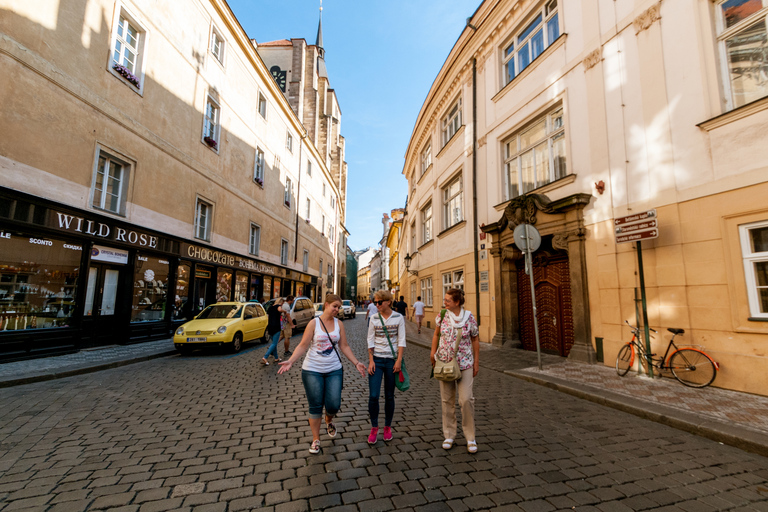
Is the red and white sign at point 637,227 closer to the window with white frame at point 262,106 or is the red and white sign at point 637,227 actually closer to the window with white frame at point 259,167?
the window with white frame at point 259,167

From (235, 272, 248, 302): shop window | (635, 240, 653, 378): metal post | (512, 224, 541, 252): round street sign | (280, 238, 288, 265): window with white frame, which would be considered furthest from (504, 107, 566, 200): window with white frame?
(280, 238, 288, 265): window with white frame

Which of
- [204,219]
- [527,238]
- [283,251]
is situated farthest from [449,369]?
[283,251]

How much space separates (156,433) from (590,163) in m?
9.85

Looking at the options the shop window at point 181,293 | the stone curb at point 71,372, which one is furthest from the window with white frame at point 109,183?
the stone curb at point 71,372

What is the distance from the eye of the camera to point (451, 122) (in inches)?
688

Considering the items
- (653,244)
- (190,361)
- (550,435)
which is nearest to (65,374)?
(190,361)

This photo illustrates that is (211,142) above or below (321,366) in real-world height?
above

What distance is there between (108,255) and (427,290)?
14453 millimetres

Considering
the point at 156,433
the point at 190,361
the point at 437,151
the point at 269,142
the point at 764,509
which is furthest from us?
the point at 269,142

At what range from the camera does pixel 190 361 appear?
9.36 meters

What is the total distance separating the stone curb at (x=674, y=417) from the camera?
386cm

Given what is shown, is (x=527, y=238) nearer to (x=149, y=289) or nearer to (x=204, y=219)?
(x=149, y=289)

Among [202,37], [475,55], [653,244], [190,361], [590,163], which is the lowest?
[190,361]

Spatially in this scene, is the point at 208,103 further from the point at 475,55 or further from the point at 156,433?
the point at 156,433
